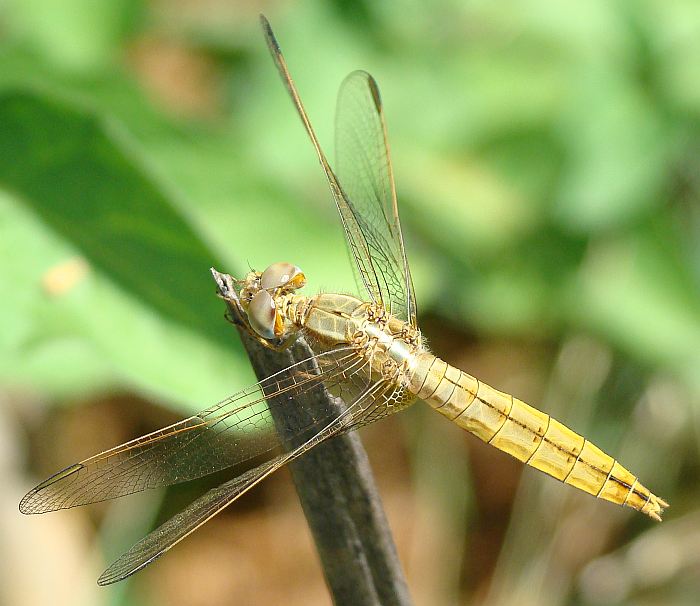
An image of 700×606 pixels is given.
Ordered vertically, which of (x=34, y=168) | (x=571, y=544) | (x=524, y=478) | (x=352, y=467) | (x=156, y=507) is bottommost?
(x=352, y=467)

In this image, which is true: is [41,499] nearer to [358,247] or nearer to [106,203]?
[106,203]

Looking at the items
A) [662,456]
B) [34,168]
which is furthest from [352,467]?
[662,456]

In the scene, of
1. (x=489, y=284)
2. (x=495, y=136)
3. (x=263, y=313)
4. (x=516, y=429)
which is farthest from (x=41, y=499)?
(x=495, y=136)

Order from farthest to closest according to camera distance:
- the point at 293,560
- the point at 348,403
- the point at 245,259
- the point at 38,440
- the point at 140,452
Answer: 1. the point at 293,560
2. the point at 38,440
3. the point at 245,259
4. the point at 348,403
5. the point at 140,452

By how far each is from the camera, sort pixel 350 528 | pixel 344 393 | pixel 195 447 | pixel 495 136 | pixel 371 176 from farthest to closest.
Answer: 1. pixel 495 136
2. pixel 371 176
3. pixel 344 393
4. pixel 195 447
5. pixel 350 528

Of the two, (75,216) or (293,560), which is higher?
(75,216)

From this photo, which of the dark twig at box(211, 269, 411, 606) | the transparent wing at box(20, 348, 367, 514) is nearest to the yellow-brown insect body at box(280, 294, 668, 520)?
the transparent wing at box(20, 348, 367, 514)

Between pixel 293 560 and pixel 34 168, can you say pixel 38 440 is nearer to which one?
pixel 293 560
